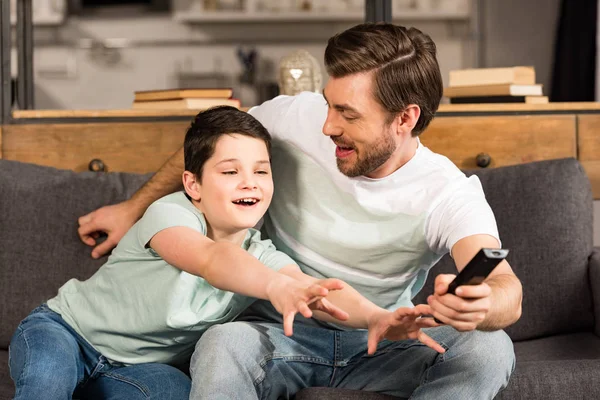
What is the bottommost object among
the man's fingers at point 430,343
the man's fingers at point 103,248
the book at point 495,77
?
the man's fingers at point 430,343

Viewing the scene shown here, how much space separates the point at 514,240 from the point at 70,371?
1.00 m

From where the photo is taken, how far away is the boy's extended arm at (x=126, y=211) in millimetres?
1755

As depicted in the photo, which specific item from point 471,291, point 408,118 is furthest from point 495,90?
point 471,291

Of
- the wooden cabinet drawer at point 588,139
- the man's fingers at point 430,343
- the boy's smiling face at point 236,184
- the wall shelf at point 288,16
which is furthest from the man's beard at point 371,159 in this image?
the wall shelf at point 288,16

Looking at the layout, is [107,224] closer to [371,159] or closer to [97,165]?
[97,165]

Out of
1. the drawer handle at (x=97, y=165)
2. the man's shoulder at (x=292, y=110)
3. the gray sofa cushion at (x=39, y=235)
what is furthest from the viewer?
the drawer handle at (x=97, y=165)

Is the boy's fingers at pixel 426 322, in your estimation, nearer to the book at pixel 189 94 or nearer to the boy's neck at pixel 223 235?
the boy's neck at pixel 223 235

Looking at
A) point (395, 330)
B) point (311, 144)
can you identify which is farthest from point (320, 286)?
point (311, 144)

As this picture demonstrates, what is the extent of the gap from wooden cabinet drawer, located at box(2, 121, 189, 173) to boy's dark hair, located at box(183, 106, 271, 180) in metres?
0.54

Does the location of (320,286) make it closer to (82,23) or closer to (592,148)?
(592,148)

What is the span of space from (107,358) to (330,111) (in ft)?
2.01

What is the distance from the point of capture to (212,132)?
5.11 feet

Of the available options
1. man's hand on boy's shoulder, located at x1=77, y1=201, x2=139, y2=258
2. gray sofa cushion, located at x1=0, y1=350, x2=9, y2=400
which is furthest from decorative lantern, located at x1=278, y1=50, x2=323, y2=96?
gray sofa cushion, located at x1=0, y1=350, x2=9, y2=400

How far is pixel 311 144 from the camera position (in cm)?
166
